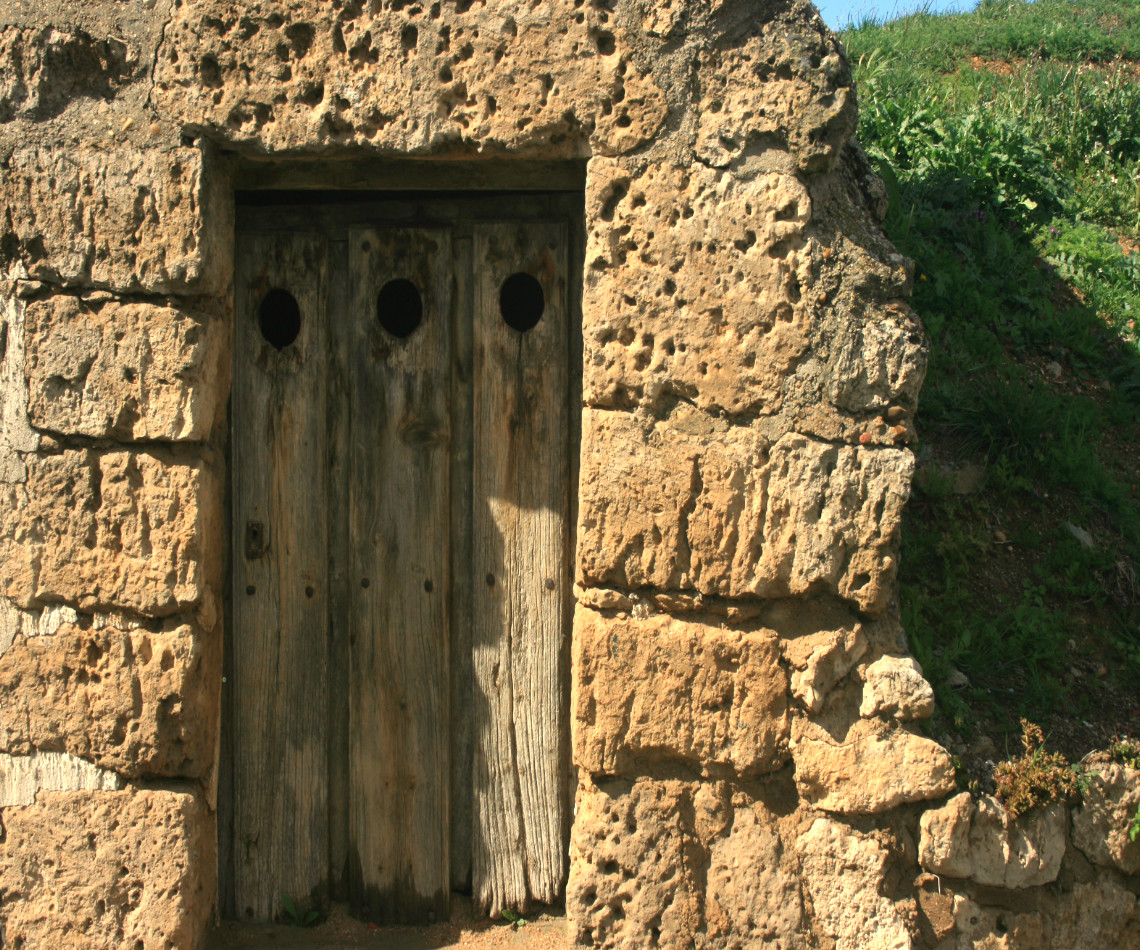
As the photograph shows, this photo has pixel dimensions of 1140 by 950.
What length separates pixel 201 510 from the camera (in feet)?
7.77

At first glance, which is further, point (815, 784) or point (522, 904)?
point (522, 904)

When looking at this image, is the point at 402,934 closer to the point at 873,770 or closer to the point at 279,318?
the point at 873,770

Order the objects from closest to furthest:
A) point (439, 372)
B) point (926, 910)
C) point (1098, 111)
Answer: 1. point (926, 910)
2. point (439, 372)
3. point (1098, 111)

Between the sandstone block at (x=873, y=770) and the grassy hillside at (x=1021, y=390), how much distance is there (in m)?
0.28

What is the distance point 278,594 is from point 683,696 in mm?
1169

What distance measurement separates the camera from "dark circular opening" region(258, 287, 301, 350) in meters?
2.66

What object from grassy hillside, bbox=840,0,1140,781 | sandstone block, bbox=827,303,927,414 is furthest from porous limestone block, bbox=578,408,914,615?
grassy hillside, bbox=840,0,1140,781

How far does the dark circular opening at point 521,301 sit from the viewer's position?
8.55ft

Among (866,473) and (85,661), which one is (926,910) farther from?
(85,661)

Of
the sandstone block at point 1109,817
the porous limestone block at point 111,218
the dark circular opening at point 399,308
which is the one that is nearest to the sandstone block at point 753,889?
the sandstone block at point 1109,817

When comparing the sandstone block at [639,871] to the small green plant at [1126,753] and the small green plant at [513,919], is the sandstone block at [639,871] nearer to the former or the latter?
the small green plant at [513,919]

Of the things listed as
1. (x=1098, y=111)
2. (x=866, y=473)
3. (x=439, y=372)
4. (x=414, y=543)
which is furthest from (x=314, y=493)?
(x=1098, y=111)

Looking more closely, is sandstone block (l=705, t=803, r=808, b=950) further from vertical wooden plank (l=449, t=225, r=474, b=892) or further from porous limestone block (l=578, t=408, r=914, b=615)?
vertical wooden plank (l=449, t=225, r=474, b=892)

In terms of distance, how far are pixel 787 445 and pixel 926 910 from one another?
1119mm
